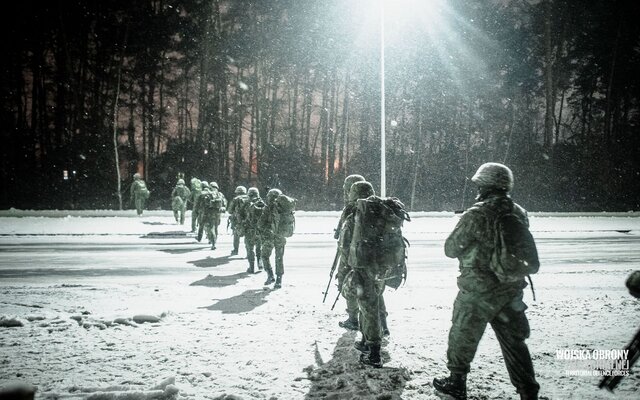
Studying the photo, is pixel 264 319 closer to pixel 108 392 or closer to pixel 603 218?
pixel 108 392

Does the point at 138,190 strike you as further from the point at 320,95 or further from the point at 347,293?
A: the point at 347,293

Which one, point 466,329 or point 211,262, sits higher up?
point 466,329

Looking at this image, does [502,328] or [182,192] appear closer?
[502,328]

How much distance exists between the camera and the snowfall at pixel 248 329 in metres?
4.45

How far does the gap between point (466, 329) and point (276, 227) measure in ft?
18.8

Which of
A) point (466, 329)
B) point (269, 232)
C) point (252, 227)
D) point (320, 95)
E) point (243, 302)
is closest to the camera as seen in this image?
point (466, 329)

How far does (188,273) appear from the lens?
10383 mm

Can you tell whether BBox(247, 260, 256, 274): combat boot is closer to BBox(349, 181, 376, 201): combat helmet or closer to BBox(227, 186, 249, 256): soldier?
BBox(227, 186, 249, 256): soldier

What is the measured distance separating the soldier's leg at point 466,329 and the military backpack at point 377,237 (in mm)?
1096

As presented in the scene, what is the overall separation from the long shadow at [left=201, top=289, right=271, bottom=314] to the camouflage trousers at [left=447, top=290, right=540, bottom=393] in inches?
164

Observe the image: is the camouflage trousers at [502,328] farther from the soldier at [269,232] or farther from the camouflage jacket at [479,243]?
the soldier at [269,232]

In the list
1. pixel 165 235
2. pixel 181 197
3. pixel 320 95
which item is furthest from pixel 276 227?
pixel 320 95

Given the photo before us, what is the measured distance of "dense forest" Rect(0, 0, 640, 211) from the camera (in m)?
31.8

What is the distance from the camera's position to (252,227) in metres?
10.6
